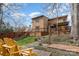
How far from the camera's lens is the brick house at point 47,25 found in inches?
79.5

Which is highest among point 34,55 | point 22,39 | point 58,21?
point 58,21

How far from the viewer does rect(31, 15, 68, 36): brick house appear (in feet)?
6.63

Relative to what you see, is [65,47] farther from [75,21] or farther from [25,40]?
[25,40]

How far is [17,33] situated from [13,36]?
0.05 meters

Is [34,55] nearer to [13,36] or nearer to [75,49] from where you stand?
[13,36]

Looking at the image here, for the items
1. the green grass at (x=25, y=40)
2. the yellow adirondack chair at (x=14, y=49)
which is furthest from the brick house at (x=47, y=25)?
the yellow adirondack chair at (x=14, y=49)

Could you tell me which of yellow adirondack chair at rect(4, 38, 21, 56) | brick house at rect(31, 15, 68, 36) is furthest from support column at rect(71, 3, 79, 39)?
yellow adirondack chair at rect(4, 38, 21, 56)

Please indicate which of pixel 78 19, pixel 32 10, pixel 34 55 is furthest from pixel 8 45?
pixel 78 19

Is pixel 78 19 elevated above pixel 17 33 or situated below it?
above

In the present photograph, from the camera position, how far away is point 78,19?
6.58 feet

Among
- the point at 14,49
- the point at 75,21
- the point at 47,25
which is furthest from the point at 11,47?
the point at 75,21

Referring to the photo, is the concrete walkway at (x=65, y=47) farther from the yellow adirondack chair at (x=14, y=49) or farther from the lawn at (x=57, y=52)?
the yellow adirondack chair at (x=14, y=49)

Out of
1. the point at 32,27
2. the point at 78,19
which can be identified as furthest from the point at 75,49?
the point at 32,27

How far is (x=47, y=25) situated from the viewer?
6.66 ft
